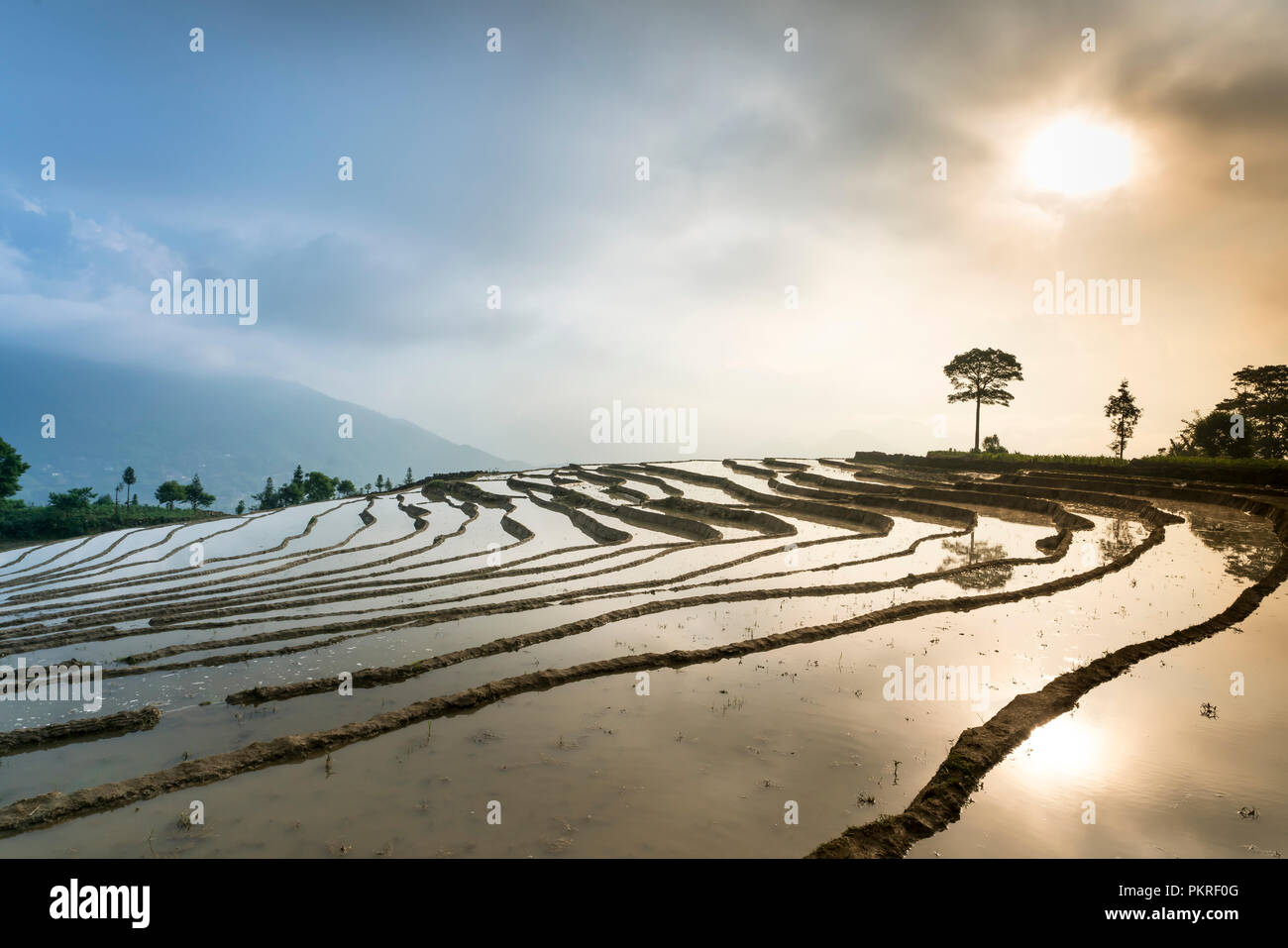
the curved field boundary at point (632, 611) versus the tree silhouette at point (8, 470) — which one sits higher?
the tree silhouette at point (8, 470)

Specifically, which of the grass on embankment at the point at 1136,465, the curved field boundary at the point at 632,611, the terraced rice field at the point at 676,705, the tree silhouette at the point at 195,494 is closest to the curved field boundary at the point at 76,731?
the terraced rice field at the point at 676,705

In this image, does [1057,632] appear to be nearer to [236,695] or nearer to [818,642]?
[818,642]

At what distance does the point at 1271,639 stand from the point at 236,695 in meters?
20.6

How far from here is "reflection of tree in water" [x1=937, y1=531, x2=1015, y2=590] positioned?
1780 centimetres

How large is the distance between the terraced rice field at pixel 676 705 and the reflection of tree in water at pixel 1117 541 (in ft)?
0.86

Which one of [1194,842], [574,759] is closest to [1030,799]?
[1194,842]

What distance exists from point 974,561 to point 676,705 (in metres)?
15.4

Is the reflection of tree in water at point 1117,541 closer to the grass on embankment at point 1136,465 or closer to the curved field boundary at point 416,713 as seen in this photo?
the curved field boundary at point 416,713

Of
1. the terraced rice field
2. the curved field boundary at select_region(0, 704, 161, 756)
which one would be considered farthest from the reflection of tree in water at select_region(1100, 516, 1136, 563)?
the curved field boundary at select_region(0, 704, 161, 756)

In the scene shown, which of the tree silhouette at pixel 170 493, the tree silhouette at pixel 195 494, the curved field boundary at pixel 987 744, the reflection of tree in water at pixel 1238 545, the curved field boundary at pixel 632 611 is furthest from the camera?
the tree silhouette at pixel 170 493

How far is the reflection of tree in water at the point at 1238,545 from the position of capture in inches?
697

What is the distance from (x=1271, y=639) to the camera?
40.1ft

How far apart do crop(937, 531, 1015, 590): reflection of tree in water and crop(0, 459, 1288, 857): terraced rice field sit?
16 centimetres

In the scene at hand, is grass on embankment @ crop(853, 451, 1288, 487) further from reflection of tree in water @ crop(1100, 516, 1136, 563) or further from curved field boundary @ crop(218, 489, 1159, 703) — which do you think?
curved field boundary @ crop(218, 489, 1159, 703)
